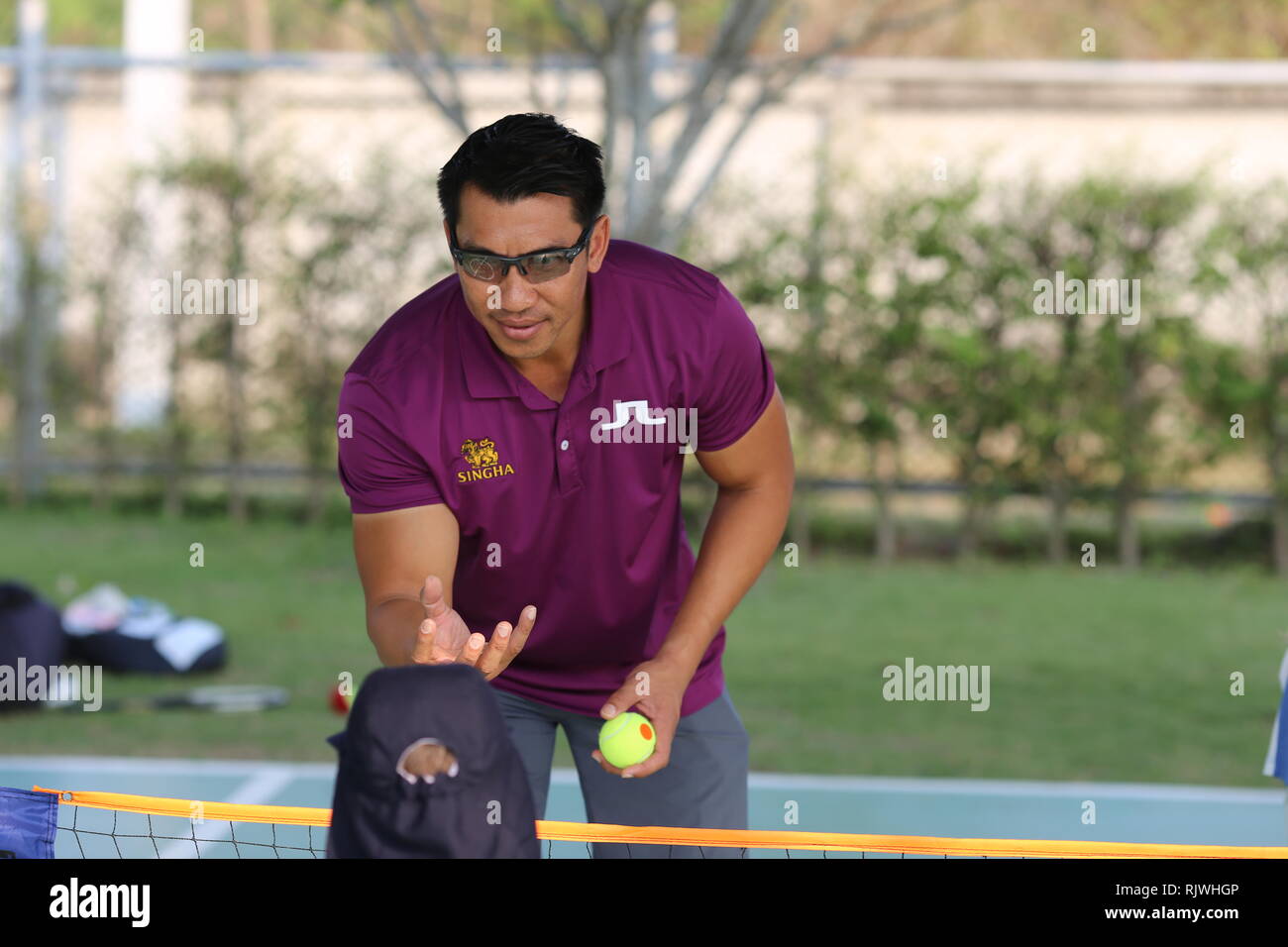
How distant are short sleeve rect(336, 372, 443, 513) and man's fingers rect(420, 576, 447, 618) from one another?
1.40ft

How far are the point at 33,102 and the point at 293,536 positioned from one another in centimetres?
414

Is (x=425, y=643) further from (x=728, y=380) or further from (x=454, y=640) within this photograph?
(x=728, y=380)

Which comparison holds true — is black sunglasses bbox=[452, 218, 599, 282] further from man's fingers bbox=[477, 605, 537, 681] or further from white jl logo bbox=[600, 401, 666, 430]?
man's fingers bbox=[477, 605, 537, 681]

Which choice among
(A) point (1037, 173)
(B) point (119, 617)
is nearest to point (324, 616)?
(B) point (119, 617)

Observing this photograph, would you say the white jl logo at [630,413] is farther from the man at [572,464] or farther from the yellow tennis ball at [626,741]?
the yellow tennis ball at [626,741]

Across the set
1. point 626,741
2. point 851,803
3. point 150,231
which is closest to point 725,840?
point 626,741

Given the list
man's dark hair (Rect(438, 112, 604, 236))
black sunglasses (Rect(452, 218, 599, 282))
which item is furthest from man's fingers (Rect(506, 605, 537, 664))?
man's dark hair (Rect(438, 112, 604, 236))

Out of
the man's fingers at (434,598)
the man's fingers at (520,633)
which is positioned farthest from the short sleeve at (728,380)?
the man's fingers at (434,598)

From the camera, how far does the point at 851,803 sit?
5.84 m

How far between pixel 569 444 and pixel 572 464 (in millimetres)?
39

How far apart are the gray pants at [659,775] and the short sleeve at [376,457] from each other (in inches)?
20.7

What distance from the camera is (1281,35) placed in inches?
749
